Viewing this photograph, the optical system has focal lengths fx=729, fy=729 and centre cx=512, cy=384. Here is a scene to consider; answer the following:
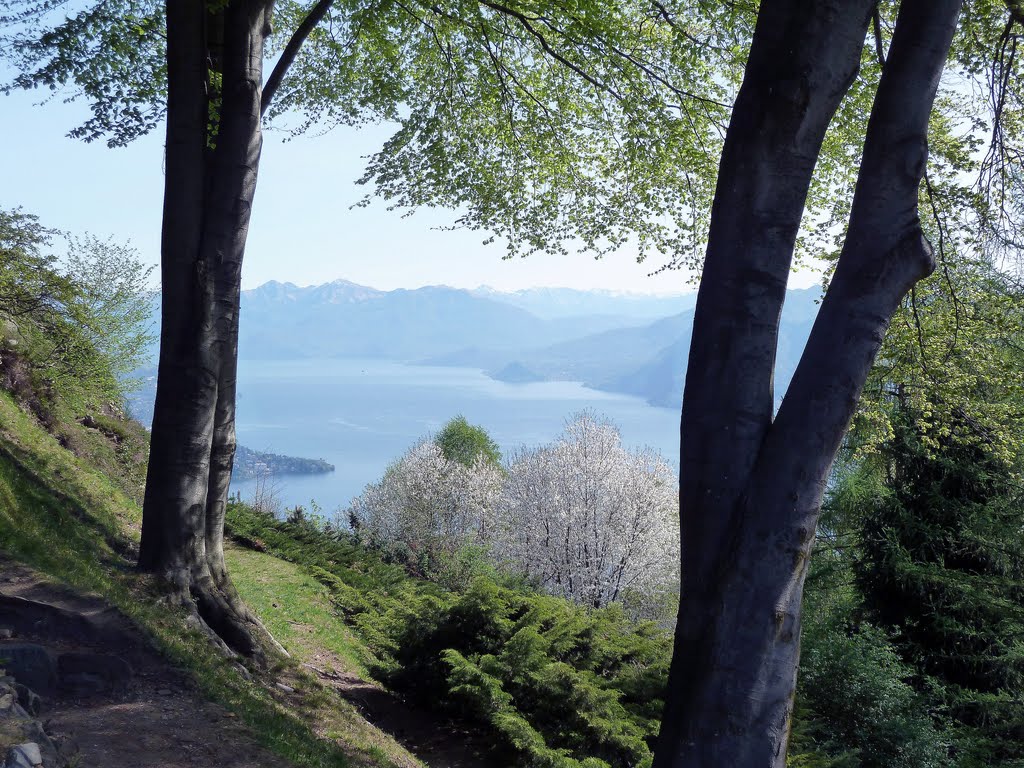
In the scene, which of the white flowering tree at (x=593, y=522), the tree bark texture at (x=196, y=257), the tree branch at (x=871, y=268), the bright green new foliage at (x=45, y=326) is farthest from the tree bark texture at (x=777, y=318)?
the white flowering tree at (x=593, y=522)

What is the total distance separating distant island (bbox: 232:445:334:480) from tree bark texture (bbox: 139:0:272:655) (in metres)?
92.0

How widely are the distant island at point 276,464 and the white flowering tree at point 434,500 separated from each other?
5414 cm

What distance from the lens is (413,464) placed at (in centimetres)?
Answer: 4531

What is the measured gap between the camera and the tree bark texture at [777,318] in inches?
126

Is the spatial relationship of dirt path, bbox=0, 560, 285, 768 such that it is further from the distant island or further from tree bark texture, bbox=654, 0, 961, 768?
the distant island

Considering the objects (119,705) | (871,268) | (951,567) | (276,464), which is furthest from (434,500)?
(276,464)

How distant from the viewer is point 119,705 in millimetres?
4609

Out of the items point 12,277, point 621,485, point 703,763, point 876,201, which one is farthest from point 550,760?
point 621,485

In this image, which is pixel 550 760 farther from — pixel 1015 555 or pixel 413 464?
pixel 413 464

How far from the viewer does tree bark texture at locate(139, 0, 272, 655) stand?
6.61 metres

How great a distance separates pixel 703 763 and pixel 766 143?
9.06 ft

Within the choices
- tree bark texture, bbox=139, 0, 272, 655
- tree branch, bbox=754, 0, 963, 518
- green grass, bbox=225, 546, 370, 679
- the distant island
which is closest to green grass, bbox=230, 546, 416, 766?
green grass, bbox=225, 546, 370, 679

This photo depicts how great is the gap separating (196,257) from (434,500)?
3807 centimetres

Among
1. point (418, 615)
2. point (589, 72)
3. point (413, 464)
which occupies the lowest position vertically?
point (413, 464)
